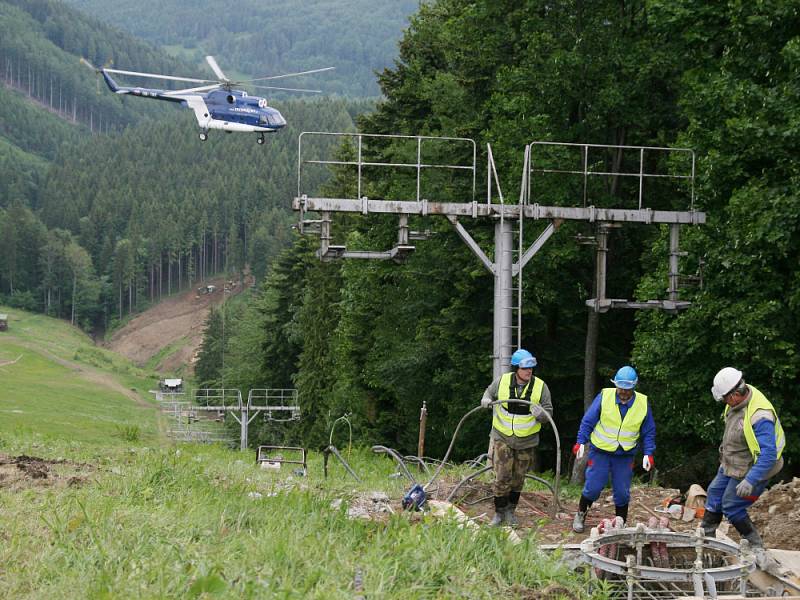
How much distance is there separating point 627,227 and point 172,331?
146 m

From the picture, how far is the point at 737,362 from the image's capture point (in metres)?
20.3

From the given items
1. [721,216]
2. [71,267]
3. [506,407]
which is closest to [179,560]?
[506,407]

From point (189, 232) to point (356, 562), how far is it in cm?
18761

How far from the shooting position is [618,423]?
12406mm

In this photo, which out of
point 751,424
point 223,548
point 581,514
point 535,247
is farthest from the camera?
point 535,247

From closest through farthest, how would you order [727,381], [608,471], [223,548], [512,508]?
[223,548]
[727,381]
[608,471]
[512,508]

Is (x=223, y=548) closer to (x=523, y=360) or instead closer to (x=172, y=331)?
(x=523, y=360)

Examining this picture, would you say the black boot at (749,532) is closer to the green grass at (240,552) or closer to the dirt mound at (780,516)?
the dirt mound at (780,516)

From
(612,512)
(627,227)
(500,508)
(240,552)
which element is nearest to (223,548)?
(240,552)

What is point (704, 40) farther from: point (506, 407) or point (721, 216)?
point (506, 407)

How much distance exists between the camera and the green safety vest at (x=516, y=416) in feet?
42.2

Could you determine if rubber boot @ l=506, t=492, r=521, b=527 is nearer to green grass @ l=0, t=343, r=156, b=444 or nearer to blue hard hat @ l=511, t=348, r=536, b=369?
blue hard hat @ l=511, t=348, r=536, b=369

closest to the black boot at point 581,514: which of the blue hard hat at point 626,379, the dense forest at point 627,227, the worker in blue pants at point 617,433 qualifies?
the worker in blue pants at point 617,433

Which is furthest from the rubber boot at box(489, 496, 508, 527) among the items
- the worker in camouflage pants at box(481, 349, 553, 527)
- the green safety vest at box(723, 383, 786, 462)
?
the green safety vest at box(723, 383, 786, 462)
